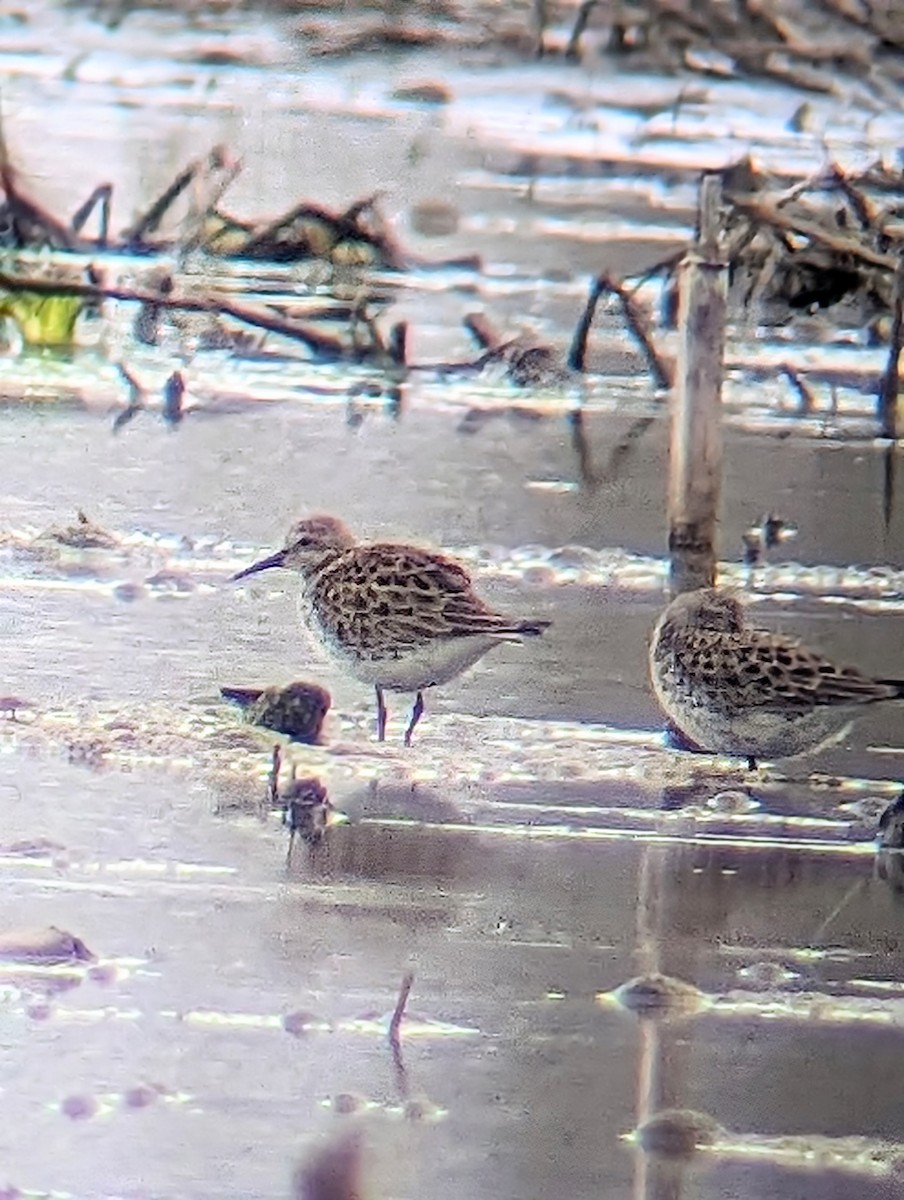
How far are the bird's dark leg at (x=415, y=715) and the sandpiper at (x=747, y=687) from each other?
15cm

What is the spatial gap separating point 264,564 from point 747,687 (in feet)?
1.06

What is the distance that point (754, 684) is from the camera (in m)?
1.44

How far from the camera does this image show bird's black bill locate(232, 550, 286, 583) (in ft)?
4.83

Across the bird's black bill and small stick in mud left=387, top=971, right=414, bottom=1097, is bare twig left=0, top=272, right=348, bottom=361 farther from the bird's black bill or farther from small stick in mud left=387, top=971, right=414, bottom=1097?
small stick in mud left=387, top=971, right=414, bottom=1097

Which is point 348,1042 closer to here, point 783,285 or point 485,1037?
point 485,1037

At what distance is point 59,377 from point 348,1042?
1.54 feet

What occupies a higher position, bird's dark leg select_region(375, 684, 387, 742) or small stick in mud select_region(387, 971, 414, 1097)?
bird's dark leg select_region(375, 684, 387, 742)

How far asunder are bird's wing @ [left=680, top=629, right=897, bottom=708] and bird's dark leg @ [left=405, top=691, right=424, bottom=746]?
17 centimetres

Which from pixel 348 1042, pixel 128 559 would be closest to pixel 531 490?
pixel 128 559

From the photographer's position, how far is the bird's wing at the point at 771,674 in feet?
4.74

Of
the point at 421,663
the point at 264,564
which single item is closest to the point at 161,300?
the point at 264,564

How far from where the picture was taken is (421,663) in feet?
4.79

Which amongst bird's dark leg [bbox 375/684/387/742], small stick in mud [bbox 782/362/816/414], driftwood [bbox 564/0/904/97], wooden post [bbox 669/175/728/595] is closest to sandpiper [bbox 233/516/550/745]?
bird's dark leg [bbox 375/684/387/742]

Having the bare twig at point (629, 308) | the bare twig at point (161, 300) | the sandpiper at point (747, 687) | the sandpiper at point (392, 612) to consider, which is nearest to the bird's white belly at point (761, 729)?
the sandpiper at point (747, 687)
